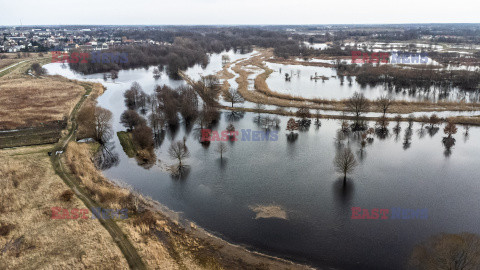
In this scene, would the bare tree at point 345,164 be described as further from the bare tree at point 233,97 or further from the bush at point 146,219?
the bare tree at point 233,97

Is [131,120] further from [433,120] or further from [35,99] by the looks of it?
[433,120]

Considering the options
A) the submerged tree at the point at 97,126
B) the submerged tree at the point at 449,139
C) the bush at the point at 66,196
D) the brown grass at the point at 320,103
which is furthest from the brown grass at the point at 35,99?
the submerged tree at the point at 449,139

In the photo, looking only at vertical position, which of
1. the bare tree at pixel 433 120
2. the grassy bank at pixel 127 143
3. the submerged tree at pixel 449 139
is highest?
A: the bare tree at pixel 433 120

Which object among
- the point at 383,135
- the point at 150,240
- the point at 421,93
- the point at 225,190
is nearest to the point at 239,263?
the point at 150,240

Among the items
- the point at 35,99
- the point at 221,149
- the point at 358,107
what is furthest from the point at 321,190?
the point at 35,99

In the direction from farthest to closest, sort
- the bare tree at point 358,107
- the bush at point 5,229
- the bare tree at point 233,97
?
the bare tree at point 233,97, the bare tree at point 358,107, the bush at point 5,229

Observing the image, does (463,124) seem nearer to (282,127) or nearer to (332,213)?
(282,127)
